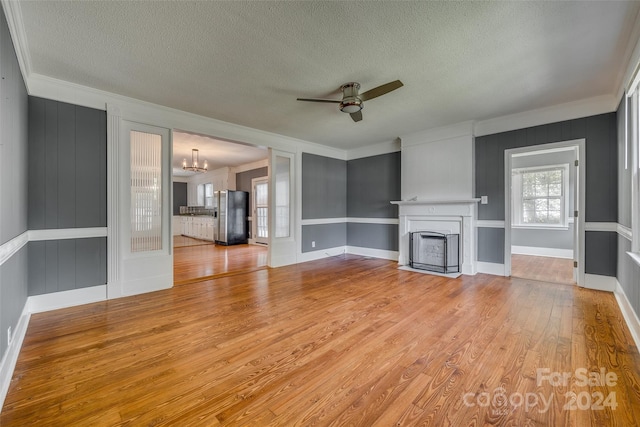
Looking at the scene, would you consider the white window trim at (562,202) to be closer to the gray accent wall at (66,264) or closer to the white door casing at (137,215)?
the white door casing at (137,215)

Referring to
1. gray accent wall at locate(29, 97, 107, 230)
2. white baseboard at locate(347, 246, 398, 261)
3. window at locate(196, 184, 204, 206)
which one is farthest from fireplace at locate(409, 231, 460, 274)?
window at locate(196, 184, 204, 206)

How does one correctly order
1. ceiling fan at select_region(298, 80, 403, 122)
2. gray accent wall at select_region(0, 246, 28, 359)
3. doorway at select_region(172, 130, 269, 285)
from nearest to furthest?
gray accent wall at select_region(0, 246, 28, 359)
ceiling fan at select_region(298, 80, 403, 122)
doorway at select_region(172, 130, 269, 285)

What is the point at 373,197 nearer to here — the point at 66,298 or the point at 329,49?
the point at 329,49

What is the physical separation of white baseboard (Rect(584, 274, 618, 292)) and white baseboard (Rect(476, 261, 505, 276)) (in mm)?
985

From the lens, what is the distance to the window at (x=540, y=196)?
6105 mm

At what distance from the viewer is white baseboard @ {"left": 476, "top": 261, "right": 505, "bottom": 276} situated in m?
4.44

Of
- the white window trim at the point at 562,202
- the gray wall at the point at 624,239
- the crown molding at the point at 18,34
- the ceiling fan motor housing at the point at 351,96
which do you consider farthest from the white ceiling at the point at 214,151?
the white window trim at the point at 562,202

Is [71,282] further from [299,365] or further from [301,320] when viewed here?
[299,365]

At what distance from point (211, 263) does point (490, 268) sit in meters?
5.25

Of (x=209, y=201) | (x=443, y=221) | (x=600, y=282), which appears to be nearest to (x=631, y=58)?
(x=600, y=282)

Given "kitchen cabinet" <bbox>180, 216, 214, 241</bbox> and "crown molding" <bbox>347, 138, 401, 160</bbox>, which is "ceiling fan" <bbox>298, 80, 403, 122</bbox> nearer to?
"crown molding" <bbox>347, 138, 401, 160</bbox>

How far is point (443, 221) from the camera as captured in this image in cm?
489

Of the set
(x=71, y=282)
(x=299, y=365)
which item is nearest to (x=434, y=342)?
(x=299, y=365)

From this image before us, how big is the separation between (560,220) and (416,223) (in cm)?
370
